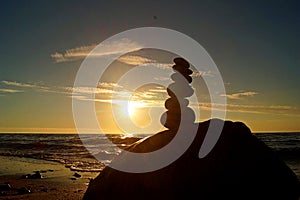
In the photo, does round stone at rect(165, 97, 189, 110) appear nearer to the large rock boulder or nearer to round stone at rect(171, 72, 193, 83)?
round stone at rect(171, 72, 193, 83)

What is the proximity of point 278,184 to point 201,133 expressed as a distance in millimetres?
1547

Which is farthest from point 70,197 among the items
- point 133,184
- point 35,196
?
point 133,184

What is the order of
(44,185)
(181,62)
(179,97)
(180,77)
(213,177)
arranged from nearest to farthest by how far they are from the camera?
(213,177)
(179,97)
(180,77)
(181,62)
(44,185)

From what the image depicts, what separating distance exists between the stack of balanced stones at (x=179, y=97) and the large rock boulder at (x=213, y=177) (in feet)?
2.64

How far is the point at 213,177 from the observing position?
576 cm

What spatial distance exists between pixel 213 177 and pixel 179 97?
7.29 feet

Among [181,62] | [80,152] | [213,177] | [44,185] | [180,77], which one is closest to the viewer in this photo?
[213,177]

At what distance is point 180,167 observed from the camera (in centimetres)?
593

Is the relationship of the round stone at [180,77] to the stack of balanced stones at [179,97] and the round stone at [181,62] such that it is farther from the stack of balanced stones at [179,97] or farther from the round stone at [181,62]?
the round stone at [181,62]

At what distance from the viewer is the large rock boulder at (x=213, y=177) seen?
A: 5680 millimetres

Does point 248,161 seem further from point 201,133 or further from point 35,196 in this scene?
point 35,196

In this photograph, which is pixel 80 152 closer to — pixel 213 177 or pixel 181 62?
pixel 181 62

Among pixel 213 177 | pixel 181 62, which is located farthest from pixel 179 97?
pixel 213 177

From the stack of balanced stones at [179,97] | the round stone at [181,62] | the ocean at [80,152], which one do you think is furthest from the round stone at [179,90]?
the ocean at [80,152]
